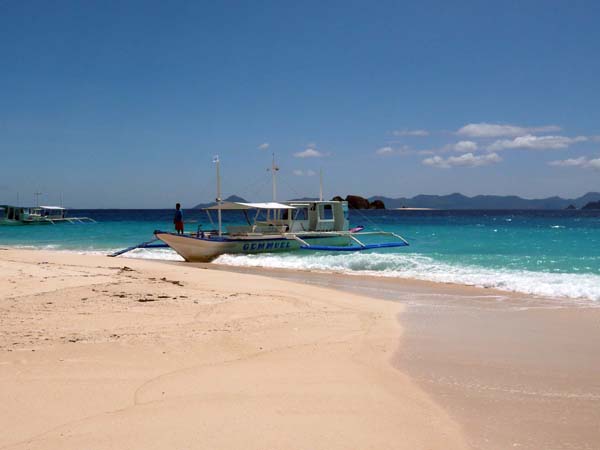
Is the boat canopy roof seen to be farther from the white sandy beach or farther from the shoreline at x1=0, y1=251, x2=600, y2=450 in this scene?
the white sandy beach

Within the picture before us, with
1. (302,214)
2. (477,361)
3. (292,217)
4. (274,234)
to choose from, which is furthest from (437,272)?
(477,361)

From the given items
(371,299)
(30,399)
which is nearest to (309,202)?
(371,299)

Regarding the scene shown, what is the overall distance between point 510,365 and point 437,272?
1092cm

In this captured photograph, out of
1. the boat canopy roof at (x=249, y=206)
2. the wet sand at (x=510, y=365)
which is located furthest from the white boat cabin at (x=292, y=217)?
the wet sand at (x=510, y=365)

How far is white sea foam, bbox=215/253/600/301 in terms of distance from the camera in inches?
478

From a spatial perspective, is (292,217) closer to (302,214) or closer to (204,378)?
(302,214)

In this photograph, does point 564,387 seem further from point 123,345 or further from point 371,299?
Result: point 371,299

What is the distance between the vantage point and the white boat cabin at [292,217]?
2412cm

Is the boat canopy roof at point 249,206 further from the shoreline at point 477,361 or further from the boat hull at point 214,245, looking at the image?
the shoreline at point 477,361

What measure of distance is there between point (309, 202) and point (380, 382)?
828 inches

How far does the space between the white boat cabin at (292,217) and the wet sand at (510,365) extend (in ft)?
46.0

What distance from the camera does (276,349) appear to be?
20.2 ft

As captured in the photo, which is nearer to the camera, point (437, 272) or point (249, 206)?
point (437, 272)

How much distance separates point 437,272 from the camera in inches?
651
